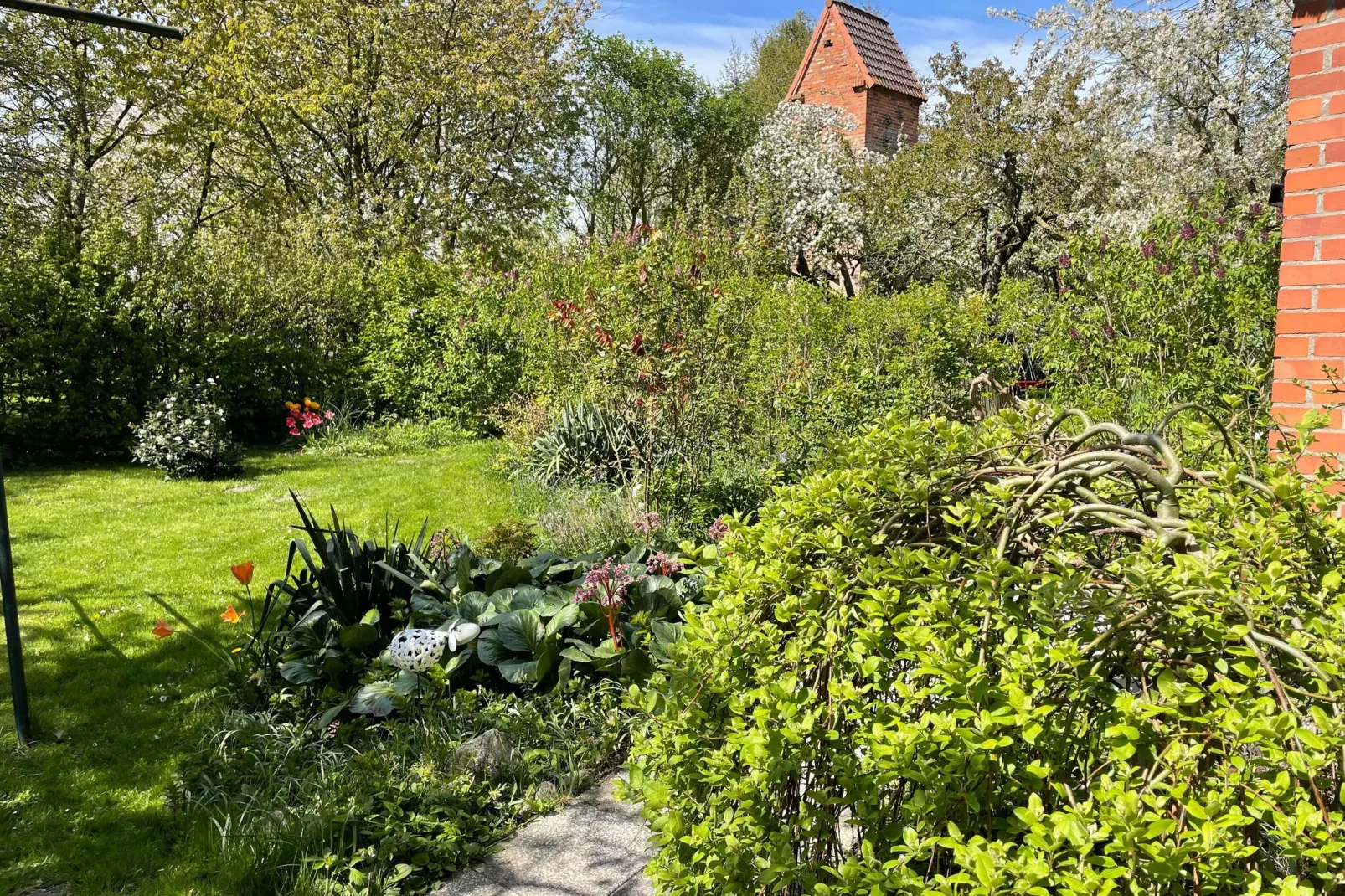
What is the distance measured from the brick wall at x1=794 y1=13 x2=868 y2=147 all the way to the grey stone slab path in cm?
1939

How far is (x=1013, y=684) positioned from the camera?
113 cm

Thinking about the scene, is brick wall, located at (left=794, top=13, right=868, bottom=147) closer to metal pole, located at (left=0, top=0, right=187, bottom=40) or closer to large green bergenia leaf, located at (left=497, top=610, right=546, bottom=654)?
metal pole, located at (left=0, top=0, right=187, bottom=40)

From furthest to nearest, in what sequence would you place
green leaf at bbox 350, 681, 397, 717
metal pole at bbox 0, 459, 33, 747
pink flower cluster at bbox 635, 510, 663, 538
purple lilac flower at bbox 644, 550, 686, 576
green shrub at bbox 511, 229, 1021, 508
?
1. green shrub at bbox 511, 229, 1021, 508
2. pink flower cluster at bbox 635, 510, 663, 538
3. purple lilac flower at bbox 644, 550, 686, 576
4. green leaf at bbox 350, 681, 397, 717
5. metal pole at bbox 0, 459, 33, 747

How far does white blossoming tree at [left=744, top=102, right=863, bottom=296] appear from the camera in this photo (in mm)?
16469

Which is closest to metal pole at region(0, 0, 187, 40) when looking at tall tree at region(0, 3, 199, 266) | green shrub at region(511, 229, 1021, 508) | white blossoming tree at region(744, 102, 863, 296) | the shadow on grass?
the shadow on grass

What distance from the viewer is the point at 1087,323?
5.50 metres

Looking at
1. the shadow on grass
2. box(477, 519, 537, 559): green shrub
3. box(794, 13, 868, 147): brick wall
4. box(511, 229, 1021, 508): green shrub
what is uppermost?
box(794, 13, 868, 147): brick wall

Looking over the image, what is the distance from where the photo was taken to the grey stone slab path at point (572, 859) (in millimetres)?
2354

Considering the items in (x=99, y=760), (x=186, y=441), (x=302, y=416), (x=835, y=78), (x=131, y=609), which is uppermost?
(x=835, y=78)

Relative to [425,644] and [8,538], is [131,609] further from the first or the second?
[425,644]

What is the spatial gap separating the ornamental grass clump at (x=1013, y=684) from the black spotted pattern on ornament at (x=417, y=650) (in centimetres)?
172

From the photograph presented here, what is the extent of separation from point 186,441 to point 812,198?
12.7m

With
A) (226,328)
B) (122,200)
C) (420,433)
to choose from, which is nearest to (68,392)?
(226,328)

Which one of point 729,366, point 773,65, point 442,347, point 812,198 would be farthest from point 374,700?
point 773,65
